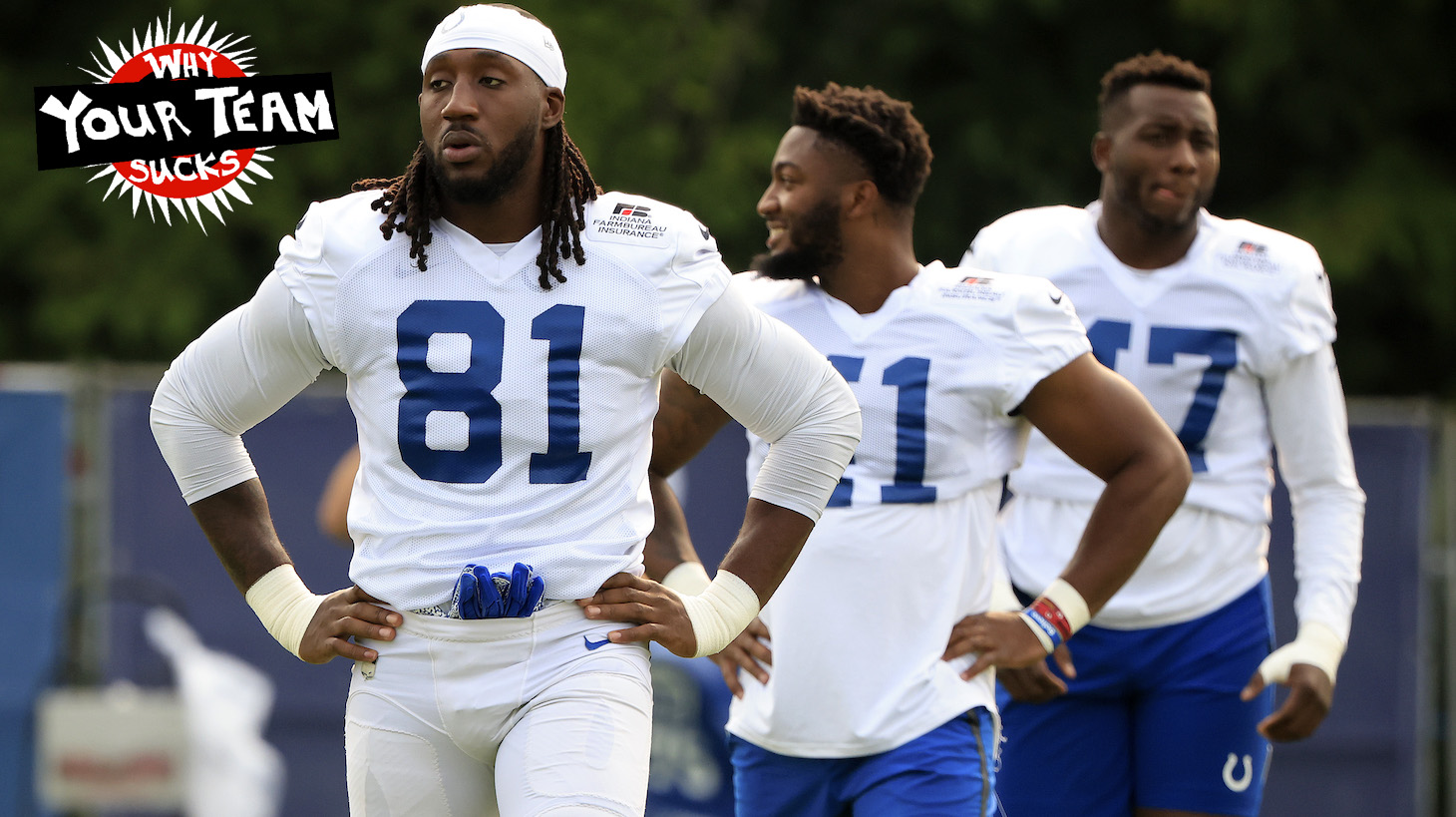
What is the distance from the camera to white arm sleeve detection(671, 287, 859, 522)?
335cm

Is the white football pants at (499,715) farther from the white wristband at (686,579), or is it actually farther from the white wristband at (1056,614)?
the white wristband at (1056,614)

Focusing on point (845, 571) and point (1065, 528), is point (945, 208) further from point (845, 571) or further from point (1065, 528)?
point (845, 571)

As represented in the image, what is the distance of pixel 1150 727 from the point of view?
4.57 metres

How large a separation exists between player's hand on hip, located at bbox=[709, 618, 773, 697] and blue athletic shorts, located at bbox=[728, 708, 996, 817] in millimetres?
161

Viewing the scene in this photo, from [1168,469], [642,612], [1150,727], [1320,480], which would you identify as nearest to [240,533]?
[642,612]

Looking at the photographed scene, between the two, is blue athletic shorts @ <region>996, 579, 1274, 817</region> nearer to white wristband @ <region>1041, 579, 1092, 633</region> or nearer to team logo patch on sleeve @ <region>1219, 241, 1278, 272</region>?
white wristband @ <region>1041, 579, 1092, 633</region>

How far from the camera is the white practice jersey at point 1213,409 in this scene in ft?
15.1

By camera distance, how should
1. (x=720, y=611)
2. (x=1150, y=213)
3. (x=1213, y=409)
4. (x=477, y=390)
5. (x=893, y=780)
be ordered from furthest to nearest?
(x=1150, y=213)
(x=1213, y=409)
(x=893, y=780)
(x=720, y=611)
(x=477, y=390)

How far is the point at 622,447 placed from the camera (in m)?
3.26

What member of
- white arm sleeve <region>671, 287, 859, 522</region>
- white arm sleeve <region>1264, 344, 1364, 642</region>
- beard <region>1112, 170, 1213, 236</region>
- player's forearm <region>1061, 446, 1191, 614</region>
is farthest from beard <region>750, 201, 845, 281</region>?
white arm sleeve <region>1264, 344, 1364, 642</region>

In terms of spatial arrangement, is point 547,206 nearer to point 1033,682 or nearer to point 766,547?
point 766,547

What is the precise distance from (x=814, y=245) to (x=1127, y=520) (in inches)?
36.7

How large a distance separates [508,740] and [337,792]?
497 centimetres

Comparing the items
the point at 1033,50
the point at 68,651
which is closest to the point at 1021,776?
the point at 68,651
